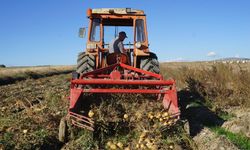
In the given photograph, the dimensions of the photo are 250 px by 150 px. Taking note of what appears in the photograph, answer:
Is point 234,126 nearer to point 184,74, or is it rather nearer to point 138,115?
point 138,115

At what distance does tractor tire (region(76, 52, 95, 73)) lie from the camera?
7.80 meters

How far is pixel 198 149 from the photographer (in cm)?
522

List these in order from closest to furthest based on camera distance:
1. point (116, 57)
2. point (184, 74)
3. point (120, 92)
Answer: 1. point (120, 92)
2. point (116, 57)
3. point (184, 74)

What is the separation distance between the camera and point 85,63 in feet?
25.7

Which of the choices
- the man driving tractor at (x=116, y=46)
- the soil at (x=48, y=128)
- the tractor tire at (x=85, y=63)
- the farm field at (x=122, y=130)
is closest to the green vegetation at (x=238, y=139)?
the farm field at (x=122, y=130)

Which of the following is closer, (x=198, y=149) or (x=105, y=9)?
(x=198, y=149)

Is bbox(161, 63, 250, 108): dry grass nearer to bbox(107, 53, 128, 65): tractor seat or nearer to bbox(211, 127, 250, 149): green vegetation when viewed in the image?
bbox(211, 127, 250, 149): green vegetation

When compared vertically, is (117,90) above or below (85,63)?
below

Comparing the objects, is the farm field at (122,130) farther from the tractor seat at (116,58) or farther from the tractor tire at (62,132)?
the tractor seat at (116,58)

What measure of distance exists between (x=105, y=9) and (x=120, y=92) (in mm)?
2804

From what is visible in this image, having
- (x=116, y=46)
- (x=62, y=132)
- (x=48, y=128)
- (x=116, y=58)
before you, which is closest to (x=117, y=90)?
(x=62, y=132)

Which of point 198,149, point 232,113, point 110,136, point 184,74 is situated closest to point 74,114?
point 110,136

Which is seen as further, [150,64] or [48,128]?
[150,64]

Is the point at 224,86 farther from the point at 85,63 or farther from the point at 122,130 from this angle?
the point at 122,130
